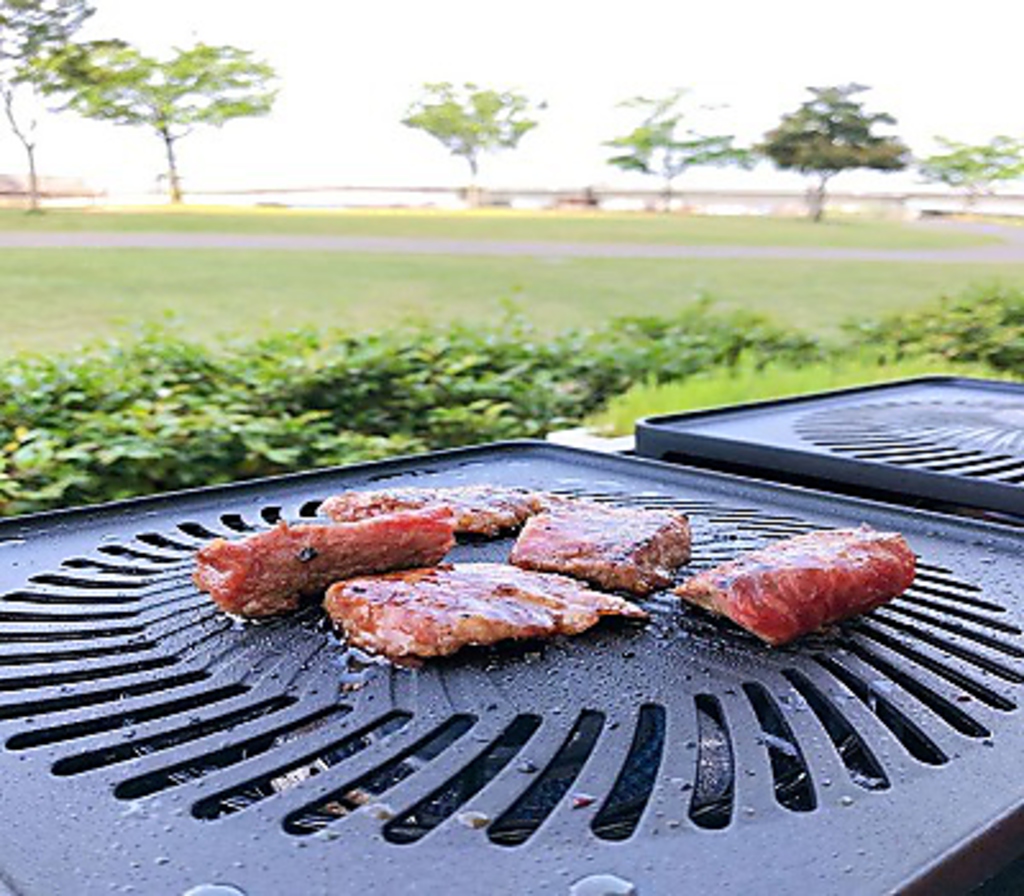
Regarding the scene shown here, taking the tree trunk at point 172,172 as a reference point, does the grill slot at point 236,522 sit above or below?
below

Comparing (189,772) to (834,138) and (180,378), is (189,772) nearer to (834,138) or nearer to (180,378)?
(180,378)

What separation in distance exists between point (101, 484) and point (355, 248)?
164 cm

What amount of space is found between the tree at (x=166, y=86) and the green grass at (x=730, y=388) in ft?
4.43

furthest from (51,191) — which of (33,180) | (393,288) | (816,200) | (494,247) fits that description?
(816,200)

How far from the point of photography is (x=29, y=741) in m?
0.72

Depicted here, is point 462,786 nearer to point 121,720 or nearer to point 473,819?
point 473,819

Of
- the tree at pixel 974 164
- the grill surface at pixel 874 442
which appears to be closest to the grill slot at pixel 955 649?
the grill surface at pixel 874 442

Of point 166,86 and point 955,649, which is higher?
point 166,86

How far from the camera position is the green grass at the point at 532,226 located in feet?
10.4

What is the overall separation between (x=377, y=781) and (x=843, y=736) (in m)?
0.32

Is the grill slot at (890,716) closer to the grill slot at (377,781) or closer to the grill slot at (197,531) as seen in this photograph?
the grill slot at (377,781)

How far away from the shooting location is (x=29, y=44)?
2.78 meters

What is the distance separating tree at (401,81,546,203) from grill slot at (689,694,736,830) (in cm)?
311

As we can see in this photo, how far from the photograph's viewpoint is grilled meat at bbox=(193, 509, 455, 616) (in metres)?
0.89
